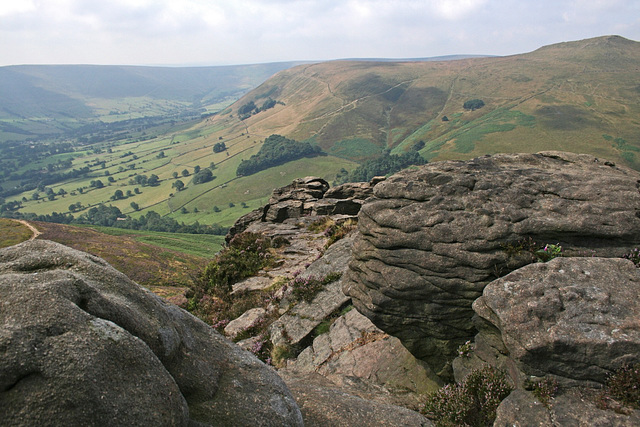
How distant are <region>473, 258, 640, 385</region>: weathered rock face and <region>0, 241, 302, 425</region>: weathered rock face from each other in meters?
6.28

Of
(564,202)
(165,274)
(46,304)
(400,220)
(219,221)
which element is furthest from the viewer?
(219,221)

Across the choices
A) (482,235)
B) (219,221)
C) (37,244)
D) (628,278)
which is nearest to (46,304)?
(37,244)

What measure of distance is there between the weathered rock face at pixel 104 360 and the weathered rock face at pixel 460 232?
589cm

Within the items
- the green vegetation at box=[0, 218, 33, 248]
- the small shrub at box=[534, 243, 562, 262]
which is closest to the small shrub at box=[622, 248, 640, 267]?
the small shrub at box=[534, 243, 562, 262]

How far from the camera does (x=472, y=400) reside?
419 inches

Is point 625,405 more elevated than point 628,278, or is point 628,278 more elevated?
point 628,278

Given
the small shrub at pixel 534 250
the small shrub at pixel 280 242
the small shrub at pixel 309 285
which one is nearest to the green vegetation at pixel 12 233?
the small shrub at pixel 280 242

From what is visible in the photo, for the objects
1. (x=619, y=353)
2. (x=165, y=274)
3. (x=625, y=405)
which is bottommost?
(x=165, y=274)

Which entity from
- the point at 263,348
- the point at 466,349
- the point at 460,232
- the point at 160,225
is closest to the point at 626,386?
the point at 466,349

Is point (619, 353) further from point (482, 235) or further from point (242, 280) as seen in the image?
point (242, 280)

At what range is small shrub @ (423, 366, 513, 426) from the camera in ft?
33.5

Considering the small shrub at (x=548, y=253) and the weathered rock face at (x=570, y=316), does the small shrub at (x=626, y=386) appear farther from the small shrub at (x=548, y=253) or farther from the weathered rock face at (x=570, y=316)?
the small shrub at (x=548, y=253)

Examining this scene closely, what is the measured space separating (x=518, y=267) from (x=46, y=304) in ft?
39.8

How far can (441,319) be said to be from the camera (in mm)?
12453
